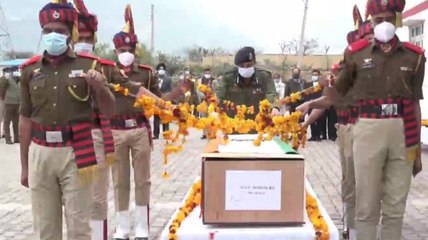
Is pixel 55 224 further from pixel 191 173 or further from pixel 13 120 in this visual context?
pixel 13 120

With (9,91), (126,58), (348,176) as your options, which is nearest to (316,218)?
(348,176)

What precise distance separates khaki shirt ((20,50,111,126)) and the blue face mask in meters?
0.11

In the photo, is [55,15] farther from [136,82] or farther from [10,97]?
[10,97]

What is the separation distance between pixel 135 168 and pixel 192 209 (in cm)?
222

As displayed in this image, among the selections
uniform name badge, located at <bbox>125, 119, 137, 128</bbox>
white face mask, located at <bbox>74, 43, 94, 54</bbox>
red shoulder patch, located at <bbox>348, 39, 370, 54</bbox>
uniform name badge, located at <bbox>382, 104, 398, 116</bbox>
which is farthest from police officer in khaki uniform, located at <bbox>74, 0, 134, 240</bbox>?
uniform name badge, located at <bbox>382, 104, 398, 116</bbox>

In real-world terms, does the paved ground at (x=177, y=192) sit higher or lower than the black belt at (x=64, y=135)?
lower

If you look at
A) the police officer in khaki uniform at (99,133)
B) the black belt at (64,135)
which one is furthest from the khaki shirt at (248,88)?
the black belt at (64,135)

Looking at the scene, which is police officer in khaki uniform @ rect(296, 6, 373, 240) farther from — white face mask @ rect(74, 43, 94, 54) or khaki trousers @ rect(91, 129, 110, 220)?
white face mask @ rect(74, 43, 94, 54)

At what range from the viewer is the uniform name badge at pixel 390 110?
509 cm

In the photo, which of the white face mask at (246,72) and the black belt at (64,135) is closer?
the black belt at (64,135)

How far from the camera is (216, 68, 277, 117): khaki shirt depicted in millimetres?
7004

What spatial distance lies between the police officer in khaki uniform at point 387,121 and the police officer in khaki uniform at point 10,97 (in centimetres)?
1348

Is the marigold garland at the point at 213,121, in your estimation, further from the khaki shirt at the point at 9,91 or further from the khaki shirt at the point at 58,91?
the khaki shirt at the point at 9,91

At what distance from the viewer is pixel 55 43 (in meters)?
4.52
